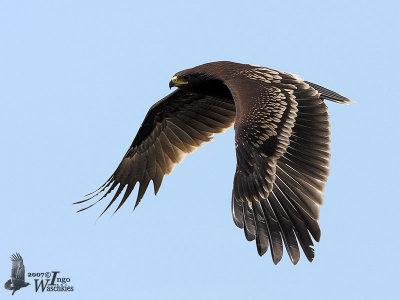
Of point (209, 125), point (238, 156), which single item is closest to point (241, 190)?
point (238, 156)

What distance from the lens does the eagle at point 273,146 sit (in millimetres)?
10844

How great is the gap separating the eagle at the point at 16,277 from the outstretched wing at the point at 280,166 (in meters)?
4.92

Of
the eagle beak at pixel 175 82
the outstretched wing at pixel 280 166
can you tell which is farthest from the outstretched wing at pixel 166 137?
the outstretched wing at pixel 280 166

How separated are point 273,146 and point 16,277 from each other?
5401 millimetres

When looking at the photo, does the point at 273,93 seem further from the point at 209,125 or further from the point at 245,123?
the point at 209,125

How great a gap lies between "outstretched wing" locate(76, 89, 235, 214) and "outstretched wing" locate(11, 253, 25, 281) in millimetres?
1801

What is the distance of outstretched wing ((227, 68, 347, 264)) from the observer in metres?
10.8

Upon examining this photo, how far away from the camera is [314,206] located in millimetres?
10891

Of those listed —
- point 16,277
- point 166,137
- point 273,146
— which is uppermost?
point 166,137

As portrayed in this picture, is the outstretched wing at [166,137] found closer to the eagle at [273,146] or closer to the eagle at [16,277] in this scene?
the eagle at [273,146]

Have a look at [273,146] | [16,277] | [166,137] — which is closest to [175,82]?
[166,137]

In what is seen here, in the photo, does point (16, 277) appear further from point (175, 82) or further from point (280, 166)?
point (280, 166)

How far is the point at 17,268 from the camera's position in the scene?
1477 cm

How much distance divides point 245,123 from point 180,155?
11.1 feet
